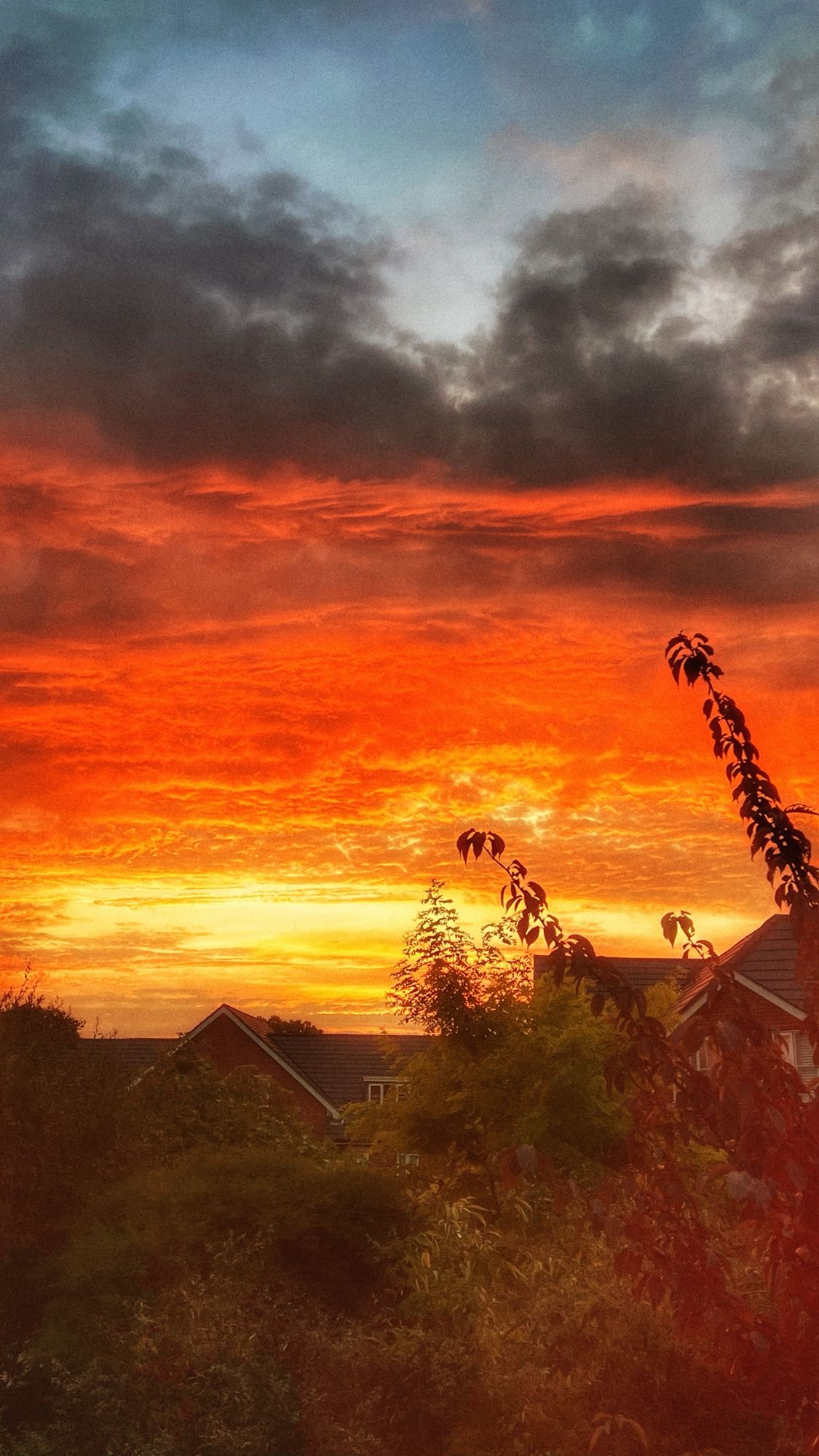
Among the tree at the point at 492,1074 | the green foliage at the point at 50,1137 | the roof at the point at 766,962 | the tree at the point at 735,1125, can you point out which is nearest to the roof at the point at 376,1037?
the roof at the point at 766,962

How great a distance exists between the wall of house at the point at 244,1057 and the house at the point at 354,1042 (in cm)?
3

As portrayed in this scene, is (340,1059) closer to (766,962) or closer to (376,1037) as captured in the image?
(376,1037)

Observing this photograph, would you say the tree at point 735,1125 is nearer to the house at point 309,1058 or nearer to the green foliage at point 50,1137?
the green foliage at point 50,1137

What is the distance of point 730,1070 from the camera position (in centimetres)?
490

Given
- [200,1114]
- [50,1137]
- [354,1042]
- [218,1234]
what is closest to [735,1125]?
[218,1234]

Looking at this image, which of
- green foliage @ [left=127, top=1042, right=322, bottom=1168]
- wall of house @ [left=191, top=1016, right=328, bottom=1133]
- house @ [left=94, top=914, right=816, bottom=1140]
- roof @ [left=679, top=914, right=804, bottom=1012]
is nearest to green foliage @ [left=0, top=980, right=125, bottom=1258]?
green foliage @ [left=127, top=1042, right=322, bottom=1168]

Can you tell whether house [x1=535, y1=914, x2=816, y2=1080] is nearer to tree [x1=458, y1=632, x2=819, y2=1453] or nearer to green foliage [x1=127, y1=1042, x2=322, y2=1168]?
green foliage [x1=127, y1=1042, x2=322, y2=1168]

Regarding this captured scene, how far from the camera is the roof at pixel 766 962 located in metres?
32.8

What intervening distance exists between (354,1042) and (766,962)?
23.0 metres

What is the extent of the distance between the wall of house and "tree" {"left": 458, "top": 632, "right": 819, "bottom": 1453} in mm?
40578

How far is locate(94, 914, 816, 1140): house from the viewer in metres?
32.8

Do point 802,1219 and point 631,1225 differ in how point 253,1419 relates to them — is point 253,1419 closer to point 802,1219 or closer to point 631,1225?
point 631,1225

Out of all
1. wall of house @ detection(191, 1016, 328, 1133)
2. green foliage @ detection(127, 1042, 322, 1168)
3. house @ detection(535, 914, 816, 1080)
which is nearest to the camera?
green foliage @ detection(127, 1042, 322, 1168)

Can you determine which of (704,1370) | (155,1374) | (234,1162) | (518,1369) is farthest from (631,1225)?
(234,1162)
